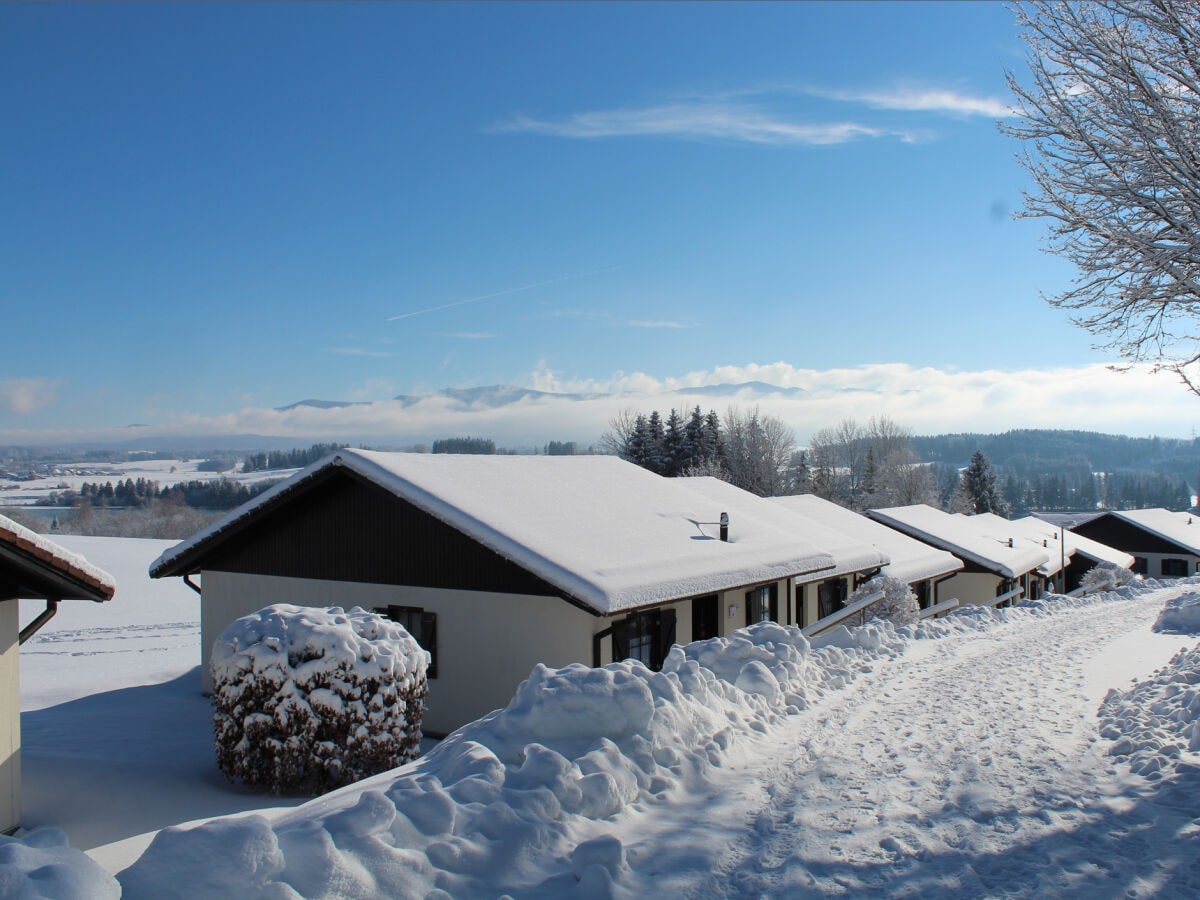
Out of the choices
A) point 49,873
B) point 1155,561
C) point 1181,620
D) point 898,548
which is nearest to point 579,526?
point 49,873

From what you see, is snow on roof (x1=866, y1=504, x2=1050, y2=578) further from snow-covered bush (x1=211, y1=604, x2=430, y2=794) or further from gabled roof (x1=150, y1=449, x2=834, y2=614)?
snow-covered bush (x1=211, y1=604, x2=430, y2=794)

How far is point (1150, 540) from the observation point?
195ft

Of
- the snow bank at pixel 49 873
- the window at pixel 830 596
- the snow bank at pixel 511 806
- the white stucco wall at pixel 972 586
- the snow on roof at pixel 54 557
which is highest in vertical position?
the snow on roof at pixel 54 557

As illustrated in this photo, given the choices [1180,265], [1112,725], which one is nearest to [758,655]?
[1112,725]

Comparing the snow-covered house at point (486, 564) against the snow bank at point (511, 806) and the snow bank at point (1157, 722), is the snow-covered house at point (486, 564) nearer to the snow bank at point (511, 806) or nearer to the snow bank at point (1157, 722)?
the snow bank at point (511, 806)

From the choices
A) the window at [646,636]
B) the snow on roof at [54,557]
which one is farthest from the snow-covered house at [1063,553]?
the snow on roof at [54,557]

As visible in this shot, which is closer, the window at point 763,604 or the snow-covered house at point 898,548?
the window at point 763,604

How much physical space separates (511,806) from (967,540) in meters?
31.4

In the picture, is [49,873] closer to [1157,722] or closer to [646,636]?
[1157,722]

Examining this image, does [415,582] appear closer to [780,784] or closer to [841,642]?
[841,642]

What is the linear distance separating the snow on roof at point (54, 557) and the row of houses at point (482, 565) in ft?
0.05

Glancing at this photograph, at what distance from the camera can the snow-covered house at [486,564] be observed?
12.5 m

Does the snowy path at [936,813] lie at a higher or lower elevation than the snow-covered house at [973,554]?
higher

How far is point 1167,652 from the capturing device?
12922 mm
